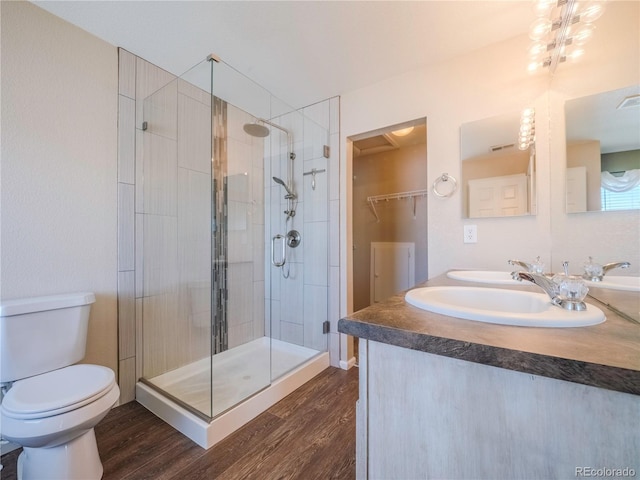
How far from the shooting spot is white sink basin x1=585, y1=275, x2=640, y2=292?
3.26 feet

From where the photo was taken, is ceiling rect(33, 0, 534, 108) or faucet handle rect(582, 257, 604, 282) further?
ceiling rect(33, 0, 534, 108)

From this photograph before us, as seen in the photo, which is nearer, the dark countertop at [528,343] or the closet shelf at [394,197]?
the dark countertop at [528,343]

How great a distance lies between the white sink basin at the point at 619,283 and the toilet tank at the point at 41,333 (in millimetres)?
2490

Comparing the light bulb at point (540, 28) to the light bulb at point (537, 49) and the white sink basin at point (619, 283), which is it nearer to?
the light bulb at point (537, 49)

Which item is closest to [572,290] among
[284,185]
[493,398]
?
[493,398]

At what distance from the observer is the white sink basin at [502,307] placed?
63cm

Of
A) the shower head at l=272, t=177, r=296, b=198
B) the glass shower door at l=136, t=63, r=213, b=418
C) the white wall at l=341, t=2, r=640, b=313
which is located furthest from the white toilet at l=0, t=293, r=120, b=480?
the white wall at l=341, t=2, r=640, b=313

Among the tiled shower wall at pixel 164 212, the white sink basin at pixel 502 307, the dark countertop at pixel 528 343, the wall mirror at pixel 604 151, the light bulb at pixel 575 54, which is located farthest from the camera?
the tiled shower wall at pixel 164 212

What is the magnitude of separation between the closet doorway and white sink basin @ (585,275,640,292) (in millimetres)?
1962

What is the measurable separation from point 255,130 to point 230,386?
203cm

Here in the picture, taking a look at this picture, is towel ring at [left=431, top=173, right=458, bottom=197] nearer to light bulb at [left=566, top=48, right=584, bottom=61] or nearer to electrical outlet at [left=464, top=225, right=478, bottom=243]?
electrical outlet at [left=464, top=225, right=478, bottom=243]

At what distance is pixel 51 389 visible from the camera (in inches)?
45.2

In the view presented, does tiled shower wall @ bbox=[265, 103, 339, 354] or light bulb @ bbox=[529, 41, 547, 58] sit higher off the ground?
light bulb @ bbox=[529, 41, 547, 58]

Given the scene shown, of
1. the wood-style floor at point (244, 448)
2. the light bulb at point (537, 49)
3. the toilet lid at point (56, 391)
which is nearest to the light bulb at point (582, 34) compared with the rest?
the light bulb at point (537, 49)
